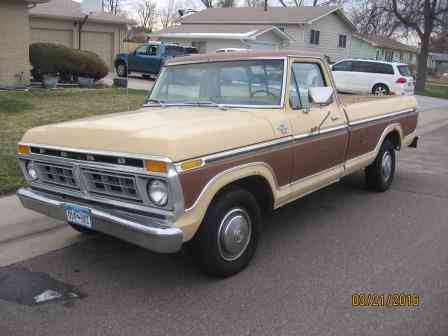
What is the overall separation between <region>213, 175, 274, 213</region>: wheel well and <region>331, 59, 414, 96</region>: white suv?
60.0 feet

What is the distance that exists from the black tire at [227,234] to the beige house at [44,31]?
46.2 feet

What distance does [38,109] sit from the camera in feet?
41.4

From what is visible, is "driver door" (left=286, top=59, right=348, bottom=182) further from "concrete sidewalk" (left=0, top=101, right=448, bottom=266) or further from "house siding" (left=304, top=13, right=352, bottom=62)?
"house siding" (left=304, top=13, right=352, bottom=62)

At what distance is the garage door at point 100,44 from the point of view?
85.6 feet

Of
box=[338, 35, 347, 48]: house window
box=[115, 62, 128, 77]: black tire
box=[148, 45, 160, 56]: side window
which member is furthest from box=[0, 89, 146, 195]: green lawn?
box=[338, 35, 347, 48]: house window

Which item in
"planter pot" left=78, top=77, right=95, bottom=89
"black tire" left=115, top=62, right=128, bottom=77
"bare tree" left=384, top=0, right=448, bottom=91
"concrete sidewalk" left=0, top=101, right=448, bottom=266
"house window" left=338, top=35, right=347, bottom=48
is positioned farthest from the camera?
"house window" left=338, top=35, right=347, bottom=48

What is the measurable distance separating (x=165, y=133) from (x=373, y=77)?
2077 centimetres

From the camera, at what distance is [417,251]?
16.9 feet

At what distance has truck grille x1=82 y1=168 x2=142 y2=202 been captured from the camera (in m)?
3.89

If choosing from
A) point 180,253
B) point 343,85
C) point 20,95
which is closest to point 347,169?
point 180,253

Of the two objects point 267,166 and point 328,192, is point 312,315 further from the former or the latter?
point 328,192

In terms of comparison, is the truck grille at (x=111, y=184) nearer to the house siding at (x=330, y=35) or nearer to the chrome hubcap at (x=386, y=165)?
the chrome hubcap at (x=386, y=165)

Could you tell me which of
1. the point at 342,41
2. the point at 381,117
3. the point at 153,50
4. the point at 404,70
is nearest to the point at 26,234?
the point at 381,117

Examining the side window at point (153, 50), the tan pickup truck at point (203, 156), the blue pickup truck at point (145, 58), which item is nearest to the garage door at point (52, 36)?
the blue pickup truck at point (145, 58)
